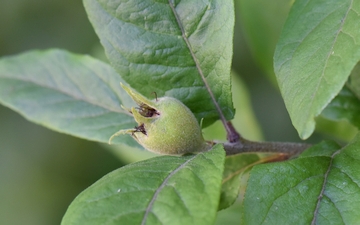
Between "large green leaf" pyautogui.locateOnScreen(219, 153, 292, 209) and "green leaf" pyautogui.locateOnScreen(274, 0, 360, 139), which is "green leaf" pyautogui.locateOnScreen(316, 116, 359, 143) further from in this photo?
"green leaf" pyautogui.locateOnScreen(274, 0, 360, 139)

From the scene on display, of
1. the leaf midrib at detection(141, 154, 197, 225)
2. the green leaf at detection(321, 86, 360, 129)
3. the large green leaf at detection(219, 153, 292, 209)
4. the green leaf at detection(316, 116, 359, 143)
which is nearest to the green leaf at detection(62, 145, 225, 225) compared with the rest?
the leaf midrib at detection(141, 154, 197, 225)

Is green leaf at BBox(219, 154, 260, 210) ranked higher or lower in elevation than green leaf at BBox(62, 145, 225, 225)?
lower

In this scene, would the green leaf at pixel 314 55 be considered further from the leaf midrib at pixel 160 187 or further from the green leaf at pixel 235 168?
the green leaf at pixel 235 168

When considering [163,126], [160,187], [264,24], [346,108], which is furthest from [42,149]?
[160,187]

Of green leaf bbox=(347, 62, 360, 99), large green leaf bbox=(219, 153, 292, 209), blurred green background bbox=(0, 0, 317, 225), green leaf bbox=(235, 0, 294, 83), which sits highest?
green leaf bbox=(235, 0, 294, 83)

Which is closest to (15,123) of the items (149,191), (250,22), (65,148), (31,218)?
(65,148)

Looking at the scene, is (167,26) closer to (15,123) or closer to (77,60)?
(77,60)

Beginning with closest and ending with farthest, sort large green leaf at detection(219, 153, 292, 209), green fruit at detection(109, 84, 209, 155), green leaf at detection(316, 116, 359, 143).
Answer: green fruit at detection(109, 84, 209, 155) < large green leaf at detection(219, 153, 292, 209) < green leaf at detection(316, 116, 359, 143)
